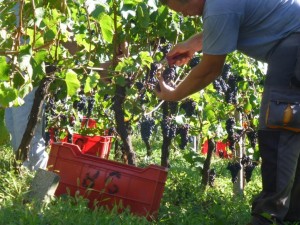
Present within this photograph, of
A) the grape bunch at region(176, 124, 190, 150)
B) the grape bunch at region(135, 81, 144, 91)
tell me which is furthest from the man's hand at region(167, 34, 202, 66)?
the grape bunch at region(176, 124, 190, 150)

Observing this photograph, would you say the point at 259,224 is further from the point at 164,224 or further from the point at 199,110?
the point at 199,110

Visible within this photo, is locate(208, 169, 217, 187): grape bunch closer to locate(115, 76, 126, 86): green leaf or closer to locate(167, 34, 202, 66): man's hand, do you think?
locate(115, 76, 126, 86): green leaf

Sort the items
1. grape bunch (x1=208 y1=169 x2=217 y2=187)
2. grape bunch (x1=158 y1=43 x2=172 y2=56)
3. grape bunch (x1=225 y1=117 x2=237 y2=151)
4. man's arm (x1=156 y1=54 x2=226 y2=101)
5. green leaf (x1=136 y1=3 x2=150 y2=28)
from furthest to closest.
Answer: grape bunch (x1=208 y1=169 x2=217 y2=187) → grape bunch (x1=225 y1=117 x2=237 y2=151) → grape bunch (x1=158 y1=43 x2=172 y2=56) → green leaf (x1=136 y1=3 x2=150 y2=28) → man's arm (x1=156 y1=54 x2=226 y2=101)

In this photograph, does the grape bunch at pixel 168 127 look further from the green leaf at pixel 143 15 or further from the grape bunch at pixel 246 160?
the green leaf at pixel 143 15

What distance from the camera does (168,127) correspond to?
173 inches

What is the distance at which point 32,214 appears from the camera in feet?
9.76

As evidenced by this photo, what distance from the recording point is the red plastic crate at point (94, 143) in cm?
579

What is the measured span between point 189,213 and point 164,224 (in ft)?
1.25

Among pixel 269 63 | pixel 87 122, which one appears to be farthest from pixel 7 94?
pixel 87 122

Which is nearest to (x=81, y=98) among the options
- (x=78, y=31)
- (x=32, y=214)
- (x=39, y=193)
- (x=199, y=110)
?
(x=199, y=110)

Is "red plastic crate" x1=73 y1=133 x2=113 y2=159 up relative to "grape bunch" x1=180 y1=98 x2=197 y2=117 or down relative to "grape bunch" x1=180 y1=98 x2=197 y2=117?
down

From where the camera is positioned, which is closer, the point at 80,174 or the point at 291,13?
the point at 291,13

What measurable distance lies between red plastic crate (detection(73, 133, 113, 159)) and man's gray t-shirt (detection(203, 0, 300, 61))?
310cm

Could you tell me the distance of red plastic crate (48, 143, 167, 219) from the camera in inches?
137
